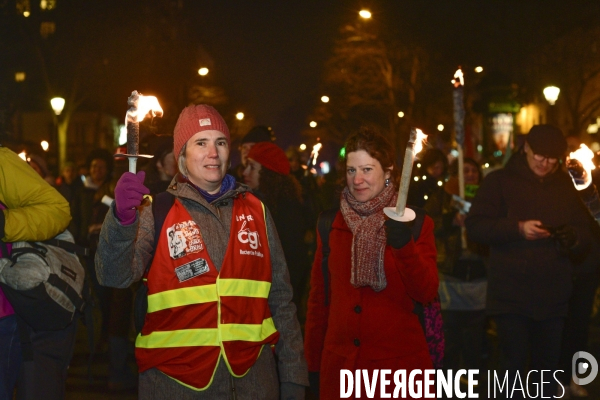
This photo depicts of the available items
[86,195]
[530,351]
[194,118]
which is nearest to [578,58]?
[86,195]

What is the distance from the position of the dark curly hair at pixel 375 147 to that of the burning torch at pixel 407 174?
1.02 m

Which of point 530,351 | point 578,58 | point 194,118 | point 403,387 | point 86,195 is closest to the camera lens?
point 194,118

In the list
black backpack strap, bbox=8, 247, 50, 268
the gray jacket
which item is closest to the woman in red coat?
the gray jacket

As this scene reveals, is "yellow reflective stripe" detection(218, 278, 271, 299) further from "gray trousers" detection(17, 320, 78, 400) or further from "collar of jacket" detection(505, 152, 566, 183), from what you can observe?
"collar of jacket" detection(505, 152, 566, 183)

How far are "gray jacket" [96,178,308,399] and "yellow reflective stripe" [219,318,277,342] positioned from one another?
0.10 meters

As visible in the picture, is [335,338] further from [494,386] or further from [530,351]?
[494,386]

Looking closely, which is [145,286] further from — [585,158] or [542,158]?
[542,158]

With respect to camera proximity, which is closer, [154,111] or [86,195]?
[154,111]

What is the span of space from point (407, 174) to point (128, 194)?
107cm

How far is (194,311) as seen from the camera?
3.70 m

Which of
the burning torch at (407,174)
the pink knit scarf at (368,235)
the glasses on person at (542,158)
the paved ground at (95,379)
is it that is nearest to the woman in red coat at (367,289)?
the pink knit scarf at (368,235)

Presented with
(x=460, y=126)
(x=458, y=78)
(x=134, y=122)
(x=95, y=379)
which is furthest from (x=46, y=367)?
(x=460, y=126)

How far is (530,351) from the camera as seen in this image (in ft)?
21.0

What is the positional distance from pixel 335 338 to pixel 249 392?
42.5 inches
